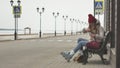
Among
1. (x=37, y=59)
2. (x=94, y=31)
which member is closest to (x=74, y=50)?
(x=94, y=31)

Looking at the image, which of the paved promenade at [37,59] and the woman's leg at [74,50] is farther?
the woman's leg at [74,50]

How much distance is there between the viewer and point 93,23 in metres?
13.6

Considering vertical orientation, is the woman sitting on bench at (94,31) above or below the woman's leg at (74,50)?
above

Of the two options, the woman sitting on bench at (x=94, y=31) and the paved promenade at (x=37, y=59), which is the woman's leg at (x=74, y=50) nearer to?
the woman sitting on bench at (x=94, y=31)

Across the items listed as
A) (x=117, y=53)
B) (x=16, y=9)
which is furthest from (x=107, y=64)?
Answer: (x=16, y=9)

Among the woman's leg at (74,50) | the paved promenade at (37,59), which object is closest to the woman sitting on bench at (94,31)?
the woman's leg at (74,50)

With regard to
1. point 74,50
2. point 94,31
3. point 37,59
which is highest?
point 94,31

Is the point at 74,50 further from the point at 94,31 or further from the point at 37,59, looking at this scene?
the point at 37,59

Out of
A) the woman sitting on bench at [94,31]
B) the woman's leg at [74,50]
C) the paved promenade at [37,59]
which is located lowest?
the paved promenade at [37,59]

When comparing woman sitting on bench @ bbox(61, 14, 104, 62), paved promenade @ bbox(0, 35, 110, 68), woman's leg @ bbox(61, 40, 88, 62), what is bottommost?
paved promenade @ bbox(0, 35, 110, 68)

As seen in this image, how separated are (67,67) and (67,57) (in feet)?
6.36

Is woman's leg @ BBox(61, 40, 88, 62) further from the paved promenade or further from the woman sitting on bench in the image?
the paved promenade

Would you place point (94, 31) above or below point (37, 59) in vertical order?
above

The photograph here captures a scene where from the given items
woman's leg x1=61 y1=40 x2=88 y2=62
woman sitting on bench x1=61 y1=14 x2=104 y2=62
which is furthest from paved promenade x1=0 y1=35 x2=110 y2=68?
woman sitting on bench x1=61 y1=14 x2=104 y2=62
